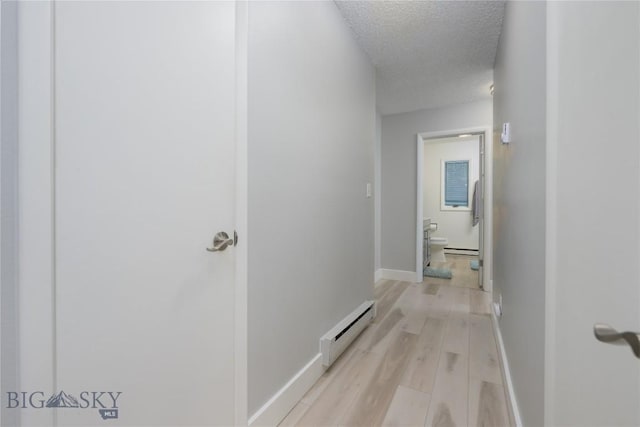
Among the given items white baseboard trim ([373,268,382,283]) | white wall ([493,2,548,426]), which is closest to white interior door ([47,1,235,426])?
white wall ([493,2,548,426])

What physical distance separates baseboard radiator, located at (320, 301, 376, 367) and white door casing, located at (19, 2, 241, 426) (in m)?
0.74

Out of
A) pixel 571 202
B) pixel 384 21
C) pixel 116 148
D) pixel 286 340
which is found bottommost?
pixel 286 340

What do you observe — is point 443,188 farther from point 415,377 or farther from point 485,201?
point 415,377

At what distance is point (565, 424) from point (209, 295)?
1085 mm

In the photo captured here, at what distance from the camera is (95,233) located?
2.12ft

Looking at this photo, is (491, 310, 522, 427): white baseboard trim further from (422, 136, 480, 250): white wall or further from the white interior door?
(422, 136, 480, 250): white wall

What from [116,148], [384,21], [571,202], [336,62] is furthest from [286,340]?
[384,21]

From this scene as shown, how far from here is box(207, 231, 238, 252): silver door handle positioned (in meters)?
0.94

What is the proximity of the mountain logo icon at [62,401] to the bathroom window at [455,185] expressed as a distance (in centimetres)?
629

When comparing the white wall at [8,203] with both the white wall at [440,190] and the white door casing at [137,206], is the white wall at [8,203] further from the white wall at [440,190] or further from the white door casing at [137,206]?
the white wall at [440,190]

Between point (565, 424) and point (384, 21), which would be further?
point (384, 21)

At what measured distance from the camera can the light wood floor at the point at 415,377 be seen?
1295 millimetres

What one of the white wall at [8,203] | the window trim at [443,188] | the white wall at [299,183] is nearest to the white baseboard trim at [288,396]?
the white wall at [299,183]

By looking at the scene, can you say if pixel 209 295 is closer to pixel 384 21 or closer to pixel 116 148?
pixel 116 148
